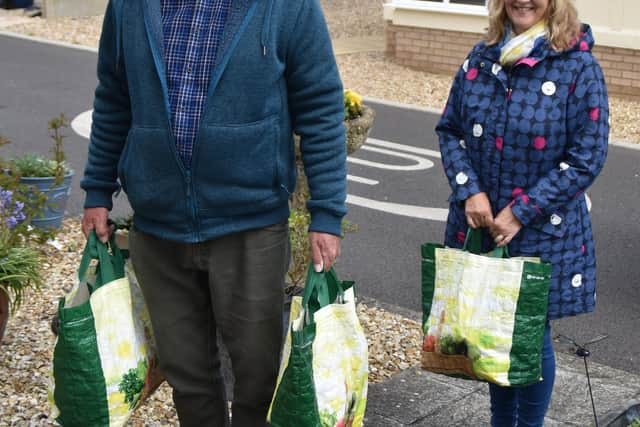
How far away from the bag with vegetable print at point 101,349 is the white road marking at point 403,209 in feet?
15.7

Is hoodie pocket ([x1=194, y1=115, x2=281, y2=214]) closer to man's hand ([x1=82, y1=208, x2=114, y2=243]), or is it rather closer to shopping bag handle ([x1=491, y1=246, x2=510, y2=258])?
man's hand ([x1=82, y1=208, x2=114, y2=243])

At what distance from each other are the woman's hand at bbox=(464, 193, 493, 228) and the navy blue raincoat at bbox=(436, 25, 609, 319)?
28 millimetres

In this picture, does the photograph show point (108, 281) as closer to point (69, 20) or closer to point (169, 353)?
point (169, 353)

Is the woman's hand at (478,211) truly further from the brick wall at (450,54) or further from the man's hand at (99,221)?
the brick wall at (450,54)

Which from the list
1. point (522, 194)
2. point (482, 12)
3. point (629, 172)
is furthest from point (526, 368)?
point (482, 12)

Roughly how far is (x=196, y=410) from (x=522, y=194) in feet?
4.35

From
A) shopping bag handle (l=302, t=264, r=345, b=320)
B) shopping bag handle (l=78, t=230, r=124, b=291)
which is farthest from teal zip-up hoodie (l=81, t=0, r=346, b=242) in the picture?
shopping bag handle (l=78, t=230, r=124, b=291)

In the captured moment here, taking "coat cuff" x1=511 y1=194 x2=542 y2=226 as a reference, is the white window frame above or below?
below

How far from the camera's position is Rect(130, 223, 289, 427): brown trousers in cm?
317

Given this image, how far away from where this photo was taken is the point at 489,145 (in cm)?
349

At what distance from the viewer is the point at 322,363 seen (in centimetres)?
304

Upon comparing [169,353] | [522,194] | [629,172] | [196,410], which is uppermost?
[522,194]

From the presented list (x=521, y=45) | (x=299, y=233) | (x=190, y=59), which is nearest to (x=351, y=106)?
(x=299, y=233)

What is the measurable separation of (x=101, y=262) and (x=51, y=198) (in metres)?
3.64
